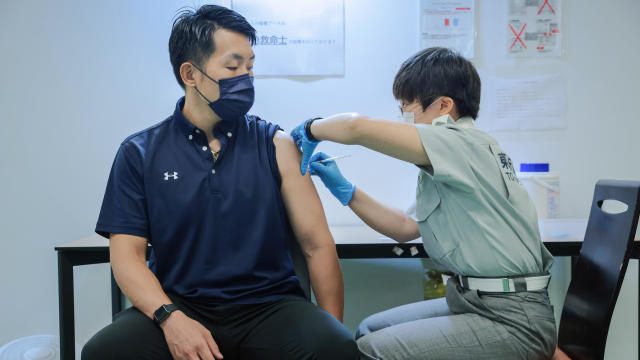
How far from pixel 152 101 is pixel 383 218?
126cm

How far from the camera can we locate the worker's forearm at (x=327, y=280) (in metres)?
Result: 1.26

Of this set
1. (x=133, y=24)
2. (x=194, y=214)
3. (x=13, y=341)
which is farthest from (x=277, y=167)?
(x=13, y=341)

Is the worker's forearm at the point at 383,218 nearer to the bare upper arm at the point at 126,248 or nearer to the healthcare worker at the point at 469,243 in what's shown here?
the healthcare worker at the point at 469,243

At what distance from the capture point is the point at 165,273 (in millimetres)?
1206

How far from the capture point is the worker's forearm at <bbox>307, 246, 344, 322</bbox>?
1.26 m

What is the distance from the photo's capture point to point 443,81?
119cm

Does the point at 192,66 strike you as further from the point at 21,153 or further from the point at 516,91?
the point at 516,91

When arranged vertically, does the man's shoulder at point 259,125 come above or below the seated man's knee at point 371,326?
above

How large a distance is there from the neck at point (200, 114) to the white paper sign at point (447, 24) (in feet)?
3.72

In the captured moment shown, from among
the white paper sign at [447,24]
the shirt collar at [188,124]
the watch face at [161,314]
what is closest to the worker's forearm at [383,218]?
the shirt collar at [188,124]

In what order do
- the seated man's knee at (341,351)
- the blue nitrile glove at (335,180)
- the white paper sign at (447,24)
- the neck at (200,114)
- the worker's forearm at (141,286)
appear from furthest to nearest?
the white paper sign at (447,24) < the blue nitrile glove at (335,180) < the neck at (200,114) < the worker's forearm at (141,286) < the seated man's knee at (341,351)

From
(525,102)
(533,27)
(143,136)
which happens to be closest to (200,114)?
(143,136)

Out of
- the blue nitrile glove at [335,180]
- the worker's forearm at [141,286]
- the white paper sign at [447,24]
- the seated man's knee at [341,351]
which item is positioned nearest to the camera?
the seated man's knee at [341,351]

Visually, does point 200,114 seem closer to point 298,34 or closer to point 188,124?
point 188,124
